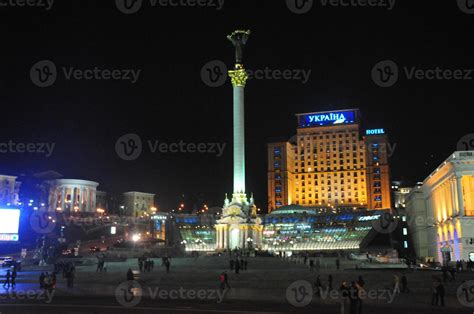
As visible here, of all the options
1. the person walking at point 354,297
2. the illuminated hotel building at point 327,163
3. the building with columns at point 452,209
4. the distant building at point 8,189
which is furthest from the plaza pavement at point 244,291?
the illuminated hotel building at point 327,163

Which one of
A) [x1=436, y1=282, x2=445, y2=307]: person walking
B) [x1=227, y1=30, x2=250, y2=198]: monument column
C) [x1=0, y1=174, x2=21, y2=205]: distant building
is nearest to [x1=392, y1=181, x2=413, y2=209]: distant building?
[x1=227, y1=30, x2=250, y2=198]: monument column

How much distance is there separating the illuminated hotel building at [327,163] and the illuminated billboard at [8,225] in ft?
326

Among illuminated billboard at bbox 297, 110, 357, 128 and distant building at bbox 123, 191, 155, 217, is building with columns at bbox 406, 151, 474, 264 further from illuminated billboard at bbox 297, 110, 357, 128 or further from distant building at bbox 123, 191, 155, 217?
distant building at bbox 123, 191, 155, 217

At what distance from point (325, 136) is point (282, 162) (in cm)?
1624

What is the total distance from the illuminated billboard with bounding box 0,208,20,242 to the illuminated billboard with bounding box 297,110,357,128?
110 metres

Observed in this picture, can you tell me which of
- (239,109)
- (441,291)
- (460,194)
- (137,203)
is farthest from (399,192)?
(441,291)

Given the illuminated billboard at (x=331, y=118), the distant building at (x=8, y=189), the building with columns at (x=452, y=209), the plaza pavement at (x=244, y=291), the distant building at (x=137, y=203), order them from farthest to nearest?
the distant building at (x=137, y=203) < the illuminated billboard at (x=331, y=118) < the distant building at (x=8, y=189) < the building with columns at (x=452, y=209) < the plaza pavement at (x=244, y=291)

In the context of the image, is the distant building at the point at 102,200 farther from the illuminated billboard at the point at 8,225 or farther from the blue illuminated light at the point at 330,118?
the illuminated billboard at the point at 8,225

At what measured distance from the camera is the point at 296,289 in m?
33.9

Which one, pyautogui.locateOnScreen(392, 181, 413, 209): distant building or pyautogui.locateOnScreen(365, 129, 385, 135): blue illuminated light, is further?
pyautogui.locateOnScreen(392, 181, 413, 209): distant building

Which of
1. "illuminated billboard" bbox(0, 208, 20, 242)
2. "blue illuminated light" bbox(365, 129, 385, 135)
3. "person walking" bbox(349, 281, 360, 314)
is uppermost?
"blue illuminated light" bbox(365, 129, 385, 135)

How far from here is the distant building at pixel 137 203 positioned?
160 m

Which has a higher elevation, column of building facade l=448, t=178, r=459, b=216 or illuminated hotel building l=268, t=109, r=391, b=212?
illuminated hotel building l=268, t=109, r=391, b=212

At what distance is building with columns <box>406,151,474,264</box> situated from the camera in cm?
6266
